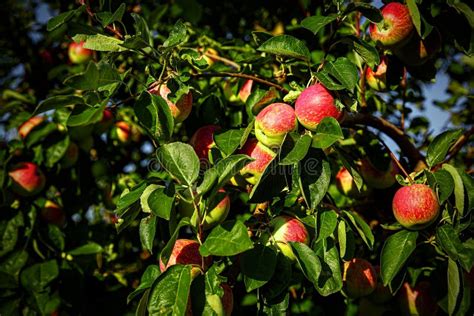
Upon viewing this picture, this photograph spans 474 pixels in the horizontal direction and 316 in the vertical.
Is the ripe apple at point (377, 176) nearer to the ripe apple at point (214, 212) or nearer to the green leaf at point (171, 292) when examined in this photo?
the ripe apple at point (214, 212)

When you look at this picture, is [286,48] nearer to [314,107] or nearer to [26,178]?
[314,107]

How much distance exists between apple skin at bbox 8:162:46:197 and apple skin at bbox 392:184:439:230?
4.26 feet

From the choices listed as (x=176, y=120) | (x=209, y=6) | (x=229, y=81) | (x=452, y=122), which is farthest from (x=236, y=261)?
(x=452, y=122)

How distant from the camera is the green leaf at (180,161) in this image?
98cm

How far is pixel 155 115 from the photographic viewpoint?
3.43 feet

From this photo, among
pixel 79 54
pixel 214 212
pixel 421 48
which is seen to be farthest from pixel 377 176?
pixel 79 54

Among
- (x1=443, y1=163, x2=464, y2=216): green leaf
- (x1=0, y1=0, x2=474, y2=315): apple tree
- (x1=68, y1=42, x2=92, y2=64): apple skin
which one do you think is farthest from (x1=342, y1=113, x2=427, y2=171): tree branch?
(x1=68, y1=42, x2=92, y2=64): apple skin

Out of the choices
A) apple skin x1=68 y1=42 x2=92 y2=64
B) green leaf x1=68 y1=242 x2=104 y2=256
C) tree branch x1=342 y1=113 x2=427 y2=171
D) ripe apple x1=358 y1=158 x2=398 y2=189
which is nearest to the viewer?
tree branch x1=342 y1=113 x2=427 y2=171

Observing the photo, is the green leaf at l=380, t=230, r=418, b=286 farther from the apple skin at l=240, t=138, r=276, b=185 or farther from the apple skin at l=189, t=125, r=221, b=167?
the apple skin at l=189, t=125, r=221, b=167

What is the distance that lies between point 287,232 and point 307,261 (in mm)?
97

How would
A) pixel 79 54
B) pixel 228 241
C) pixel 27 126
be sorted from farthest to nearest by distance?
pixel 79 54 < pixel 27 126 < pixel 228 241

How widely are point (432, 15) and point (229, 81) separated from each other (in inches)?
25.3

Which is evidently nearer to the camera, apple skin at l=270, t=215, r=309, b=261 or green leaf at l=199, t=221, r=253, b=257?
green leaf at l=199, t=221, r=253, b=257

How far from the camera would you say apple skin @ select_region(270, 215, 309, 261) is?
1054mm
